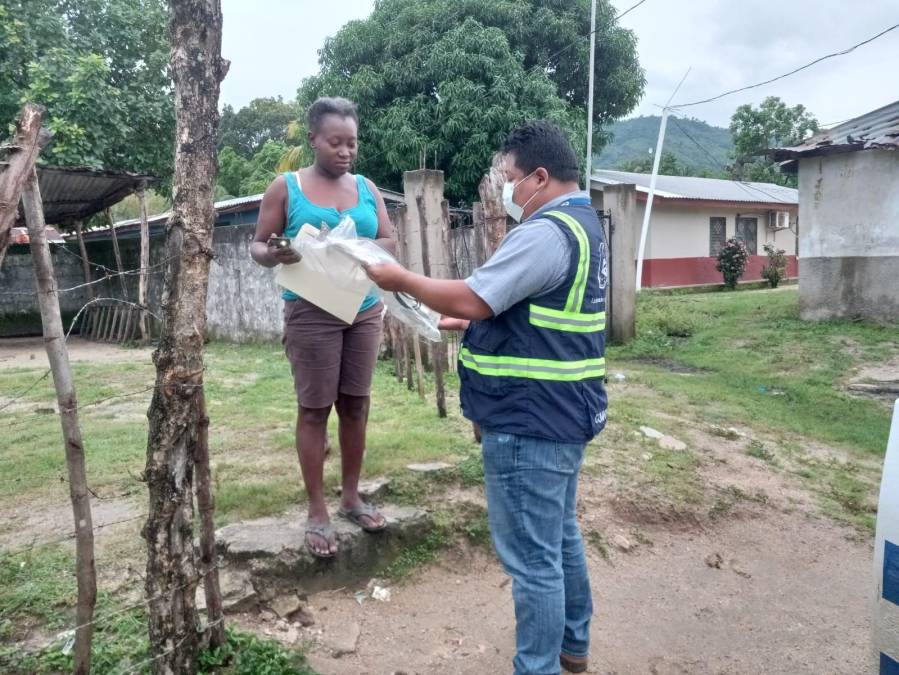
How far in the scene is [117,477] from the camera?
366 cm

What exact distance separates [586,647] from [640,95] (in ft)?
51.7

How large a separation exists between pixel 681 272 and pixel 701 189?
3.72 metres

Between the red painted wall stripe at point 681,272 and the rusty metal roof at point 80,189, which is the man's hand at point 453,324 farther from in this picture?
the red painted wall stripe at point 681,272

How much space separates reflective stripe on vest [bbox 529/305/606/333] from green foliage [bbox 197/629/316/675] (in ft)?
4.35

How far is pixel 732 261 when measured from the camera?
17.1 meters

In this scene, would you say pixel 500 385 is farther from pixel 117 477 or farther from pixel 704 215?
pixel 704 215

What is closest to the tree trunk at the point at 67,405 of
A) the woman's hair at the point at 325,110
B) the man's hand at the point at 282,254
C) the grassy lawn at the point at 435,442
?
the grassy lawn at the point at 435,442

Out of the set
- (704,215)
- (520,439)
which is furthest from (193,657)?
(704,215)

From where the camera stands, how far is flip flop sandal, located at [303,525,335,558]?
2.66 m

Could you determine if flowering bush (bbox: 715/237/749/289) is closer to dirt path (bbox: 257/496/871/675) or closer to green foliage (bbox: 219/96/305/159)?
dirt path (bbox: 257/496/871/675)

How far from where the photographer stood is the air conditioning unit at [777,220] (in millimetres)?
20638

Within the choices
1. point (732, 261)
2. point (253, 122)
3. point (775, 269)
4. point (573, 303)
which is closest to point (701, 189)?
point (775, 269)

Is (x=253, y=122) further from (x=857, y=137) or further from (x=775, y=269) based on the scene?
(x=857, y=137)

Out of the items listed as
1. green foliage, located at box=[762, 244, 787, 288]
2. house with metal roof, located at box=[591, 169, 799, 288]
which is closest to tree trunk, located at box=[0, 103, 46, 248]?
house with metal roof, located at box=[591, 169, 799, 288]
